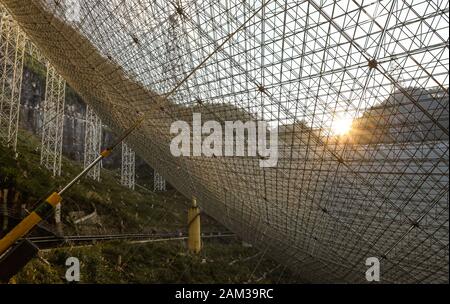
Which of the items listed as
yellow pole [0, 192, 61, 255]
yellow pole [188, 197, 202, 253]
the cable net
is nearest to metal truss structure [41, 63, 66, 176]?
the cable net

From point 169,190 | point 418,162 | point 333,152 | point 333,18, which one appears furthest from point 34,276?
point 169,190

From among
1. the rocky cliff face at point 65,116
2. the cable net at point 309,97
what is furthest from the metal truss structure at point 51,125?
the rocky cliff face at point 65,116

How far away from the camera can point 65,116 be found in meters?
61.9

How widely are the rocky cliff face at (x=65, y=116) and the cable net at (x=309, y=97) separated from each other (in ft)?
112

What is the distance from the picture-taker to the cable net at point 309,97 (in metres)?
16.1

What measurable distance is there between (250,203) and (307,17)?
41.2ft

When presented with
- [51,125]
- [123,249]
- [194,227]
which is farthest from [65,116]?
[194,227]

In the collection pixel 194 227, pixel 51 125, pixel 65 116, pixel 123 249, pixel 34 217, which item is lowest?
pixel 123 249

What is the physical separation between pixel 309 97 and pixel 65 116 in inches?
2014

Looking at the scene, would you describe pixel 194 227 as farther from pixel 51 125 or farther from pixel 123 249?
pixel 51 125

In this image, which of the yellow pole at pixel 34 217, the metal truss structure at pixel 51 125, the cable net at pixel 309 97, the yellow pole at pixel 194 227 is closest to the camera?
the yellow pole at pixel 34 217

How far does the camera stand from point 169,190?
6366 centimetres

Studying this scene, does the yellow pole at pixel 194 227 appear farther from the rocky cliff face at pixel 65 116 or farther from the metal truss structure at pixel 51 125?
the rocky cliff face at pixel 65 116
